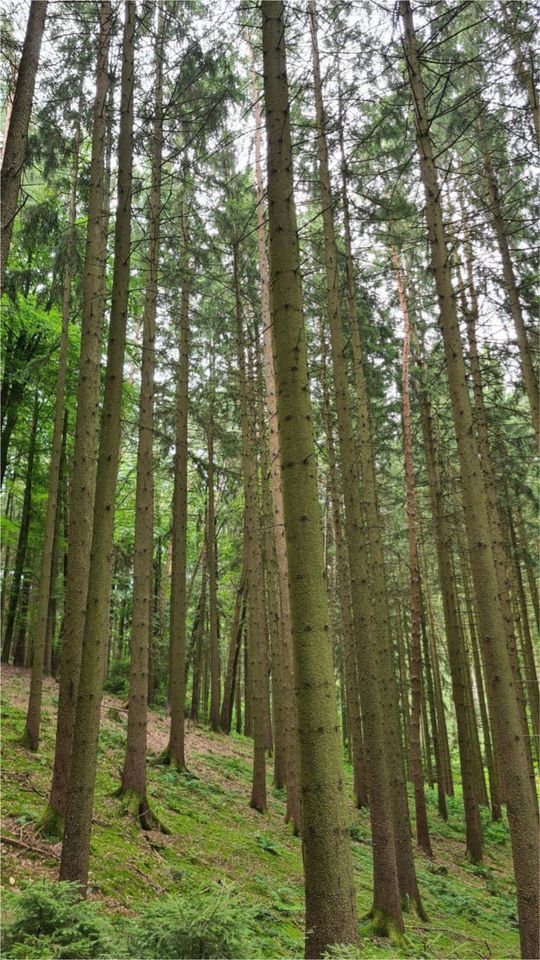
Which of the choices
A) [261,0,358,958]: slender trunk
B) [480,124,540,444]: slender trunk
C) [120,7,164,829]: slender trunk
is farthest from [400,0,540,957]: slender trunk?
[120,7,164,829]: slender trunk

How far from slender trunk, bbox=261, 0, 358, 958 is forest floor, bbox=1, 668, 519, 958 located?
1.99 ft

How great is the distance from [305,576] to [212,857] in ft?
20.3

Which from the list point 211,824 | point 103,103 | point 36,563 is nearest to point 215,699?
point 36,563

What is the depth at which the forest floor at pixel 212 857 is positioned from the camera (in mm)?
6230

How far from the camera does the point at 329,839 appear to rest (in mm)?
3838

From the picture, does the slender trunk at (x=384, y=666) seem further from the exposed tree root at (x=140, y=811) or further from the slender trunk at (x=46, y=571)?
the slender trunk at (x=46, y=571)

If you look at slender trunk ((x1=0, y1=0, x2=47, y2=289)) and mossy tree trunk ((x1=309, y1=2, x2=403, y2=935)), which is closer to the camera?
slender trunk ((x1=0, y1=0, x2=47, y2=289))

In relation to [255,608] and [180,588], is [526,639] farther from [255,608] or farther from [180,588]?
[180,588]

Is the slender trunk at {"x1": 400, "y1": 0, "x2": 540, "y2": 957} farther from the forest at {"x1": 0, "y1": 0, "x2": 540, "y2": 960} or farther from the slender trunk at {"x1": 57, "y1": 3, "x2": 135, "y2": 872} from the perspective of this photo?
the slender trunk at {"x1": 57, "y1": 3, "x2": 135, "y2": 872}

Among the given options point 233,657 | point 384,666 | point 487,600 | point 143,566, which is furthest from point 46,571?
point 233,657

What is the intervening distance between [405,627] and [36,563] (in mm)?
16550

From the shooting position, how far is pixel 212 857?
26.9 feet

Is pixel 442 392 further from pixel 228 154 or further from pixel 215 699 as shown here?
pixel 215 699

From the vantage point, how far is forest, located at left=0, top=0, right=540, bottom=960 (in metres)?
4.61
